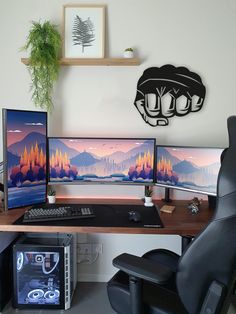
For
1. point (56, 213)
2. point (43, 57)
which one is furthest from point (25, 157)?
point (43, 57)

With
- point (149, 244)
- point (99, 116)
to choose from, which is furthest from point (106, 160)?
point (149, 244)

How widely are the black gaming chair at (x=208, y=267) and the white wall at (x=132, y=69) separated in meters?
1.13

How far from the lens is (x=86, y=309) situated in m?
1.93

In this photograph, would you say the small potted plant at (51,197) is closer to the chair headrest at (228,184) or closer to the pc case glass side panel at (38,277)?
the pc case glass side panel at (38,277)

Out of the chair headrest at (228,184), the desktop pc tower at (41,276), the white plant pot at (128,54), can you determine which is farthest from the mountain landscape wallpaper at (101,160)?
the chair headrest at (228,184)

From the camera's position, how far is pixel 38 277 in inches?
74.2

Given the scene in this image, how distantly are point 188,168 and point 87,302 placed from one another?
1289mm

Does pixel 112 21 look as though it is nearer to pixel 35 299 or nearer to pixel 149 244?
pixel 149 244

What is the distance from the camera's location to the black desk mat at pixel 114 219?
1585mm

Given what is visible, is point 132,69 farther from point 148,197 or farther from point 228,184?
point 228,184

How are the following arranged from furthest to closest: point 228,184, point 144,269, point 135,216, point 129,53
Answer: point 129,53, point 135,216, point 144,269, point 228,184

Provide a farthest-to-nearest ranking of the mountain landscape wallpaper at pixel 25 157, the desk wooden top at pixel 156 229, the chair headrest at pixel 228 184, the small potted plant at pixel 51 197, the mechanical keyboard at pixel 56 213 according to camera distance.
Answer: the small potted plant at pixel 51 197
the mountain landscape wallpaper at pixel 25 157
the mechanical keyboard at pixel 56 213
the desk wooden top at pixel 156 229
the chair headrest at pixel 228 184

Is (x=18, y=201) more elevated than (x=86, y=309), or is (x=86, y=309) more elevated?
(x=18, y=201)

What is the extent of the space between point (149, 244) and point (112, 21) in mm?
1877
